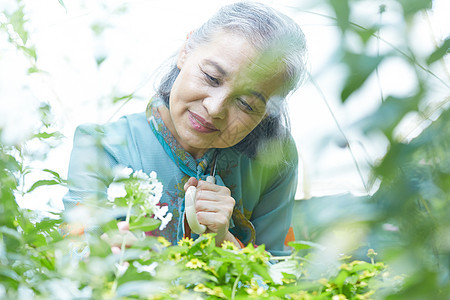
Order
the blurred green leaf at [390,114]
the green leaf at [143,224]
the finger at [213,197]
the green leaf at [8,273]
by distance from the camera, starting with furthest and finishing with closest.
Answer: the finger at [213,197] → the green leaf at [143,224] → the green leaf at [8,273] → the blurred green leaf at [390,114]

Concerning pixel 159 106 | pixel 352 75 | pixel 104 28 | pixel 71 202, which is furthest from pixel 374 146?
pixel 159 106

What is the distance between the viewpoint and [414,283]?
8.4 inches

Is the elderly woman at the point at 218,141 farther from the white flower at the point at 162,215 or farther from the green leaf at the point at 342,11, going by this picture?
the green leaf at the point at 342,11

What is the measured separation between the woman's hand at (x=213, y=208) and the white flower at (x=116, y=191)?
0.50 m

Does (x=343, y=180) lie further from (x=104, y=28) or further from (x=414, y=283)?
(x=104, y=28)

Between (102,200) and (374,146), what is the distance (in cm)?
31

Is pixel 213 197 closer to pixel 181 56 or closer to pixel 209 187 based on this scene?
pixel 209 187

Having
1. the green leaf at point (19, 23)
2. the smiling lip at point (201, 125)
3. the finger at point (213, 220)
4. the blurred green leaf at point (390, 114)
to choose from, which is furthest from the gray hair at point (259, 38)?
the blurred green leaf at point (390, 114)

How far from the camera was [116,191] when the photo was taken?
1.66 ft

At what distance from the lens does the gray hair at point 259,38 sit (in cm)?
79

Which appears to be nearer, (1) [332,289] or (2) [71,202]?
(1) [332,289]

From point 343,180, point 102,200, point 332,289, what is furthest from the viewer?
point 332,289

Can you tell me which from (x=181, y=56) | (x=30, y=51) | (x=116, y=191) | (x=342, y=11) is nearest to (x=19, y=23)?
(x=30, y=51)

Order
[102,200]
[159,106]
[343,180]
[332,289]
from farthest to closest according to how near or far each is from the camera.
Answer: [159,106]
[332,289]
[102,200]
[343,180]
